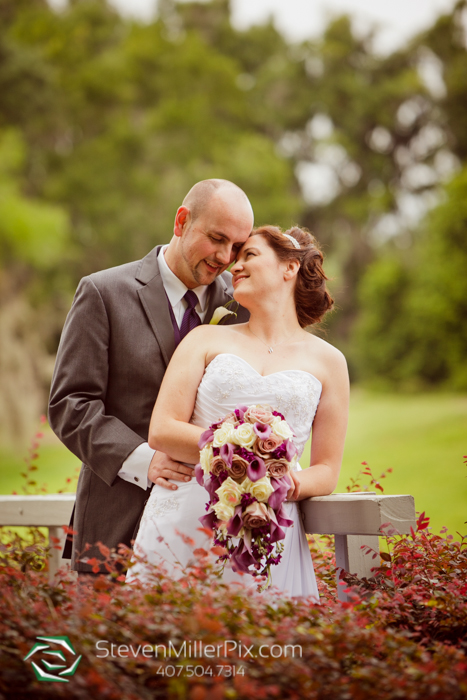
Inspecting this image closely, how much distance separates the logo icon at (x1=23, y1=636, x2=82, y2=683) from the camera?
188 centimetres

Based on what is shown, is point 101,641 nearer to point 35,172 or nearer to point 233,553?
point 233,553

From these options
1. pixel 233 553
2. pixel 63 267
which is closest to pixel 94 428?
pixel 233 553

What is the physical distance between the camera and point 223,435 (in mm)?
2607

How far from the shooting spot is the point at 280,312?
347cm

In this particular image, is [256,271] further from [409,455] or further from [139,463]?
[409,455]

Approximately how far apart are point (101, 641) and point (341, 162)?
1110 inches

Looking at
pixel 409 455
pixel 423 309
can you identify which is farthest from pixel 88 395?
pixel 423 309

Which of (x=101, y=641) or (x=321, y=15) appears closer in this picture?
(x=101, y=641)

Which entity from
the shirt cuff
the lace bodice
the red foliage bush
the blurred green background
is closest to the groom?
the shirt cuff

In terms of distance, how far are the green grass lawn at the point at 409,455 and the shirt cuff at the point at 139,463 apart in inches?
227

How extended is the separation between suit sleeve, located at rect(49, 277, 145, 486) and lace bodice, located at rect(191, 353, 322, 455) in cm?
39

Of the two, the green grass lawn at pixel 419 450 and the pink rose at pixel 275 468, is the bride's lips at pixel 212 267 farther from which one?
the green grass lawn at pixel 419 450

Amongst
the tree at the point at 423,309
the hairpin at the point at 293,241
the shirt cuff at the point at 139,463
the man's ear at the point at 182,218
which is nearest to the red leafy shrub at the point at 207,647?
the shirt cuff at the point at 139,463

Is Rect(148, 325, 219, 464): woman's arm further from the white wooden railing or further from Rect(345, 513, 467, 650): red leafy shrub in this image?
Rect(345, 513, 467, 650): red leafy shrub
